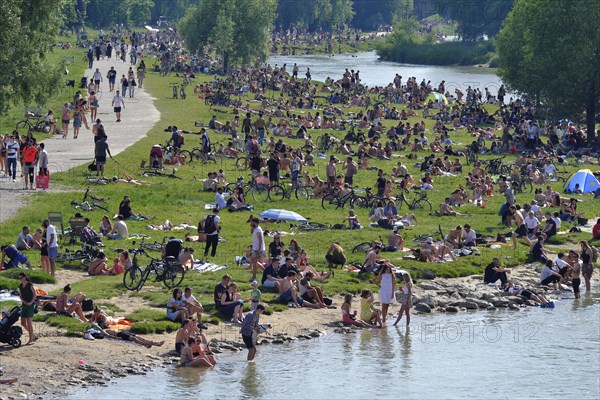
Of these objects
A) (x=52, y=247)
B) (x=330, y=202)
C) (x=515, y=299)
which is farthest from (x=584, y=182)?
(x=52, y=247)

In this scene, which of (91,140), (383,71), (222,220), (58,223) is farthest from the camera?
(383,71)

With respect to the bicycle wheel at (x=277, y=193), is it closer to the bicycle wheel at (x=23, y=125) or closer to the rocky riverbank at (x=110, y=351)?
the rocky riverbank at (x=110, y=351)

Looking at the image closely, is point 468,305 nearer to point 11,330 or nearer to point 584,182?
point 11,330

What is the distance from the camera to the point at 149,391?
25312 millimetres

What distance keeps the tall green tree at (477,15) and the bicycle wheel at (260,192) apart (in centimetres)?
10974

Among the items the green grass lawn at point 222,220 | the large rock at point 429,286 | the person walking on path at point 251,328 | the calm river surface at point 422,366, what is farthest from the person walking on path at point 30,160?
the person walking on path at point 251,328

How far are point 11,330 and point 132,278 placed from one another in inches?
212

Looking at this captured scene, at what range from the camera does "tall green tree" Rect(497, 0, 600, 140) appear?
64375 millimetres

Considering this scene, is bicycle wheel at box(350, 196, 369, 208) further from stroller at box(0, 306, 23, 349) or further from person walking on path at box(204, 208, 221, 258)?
stroller at box(0, 306, 23, 349)

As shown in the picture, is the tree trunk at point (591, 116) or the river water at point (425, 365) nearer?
the river water at point (425, 365)

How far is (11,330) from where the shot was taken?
2619 cm

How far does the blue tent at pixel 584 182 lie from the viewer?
166ft

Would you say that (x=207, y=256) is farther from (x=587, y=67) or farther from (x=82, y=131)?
(x=587, y=67)

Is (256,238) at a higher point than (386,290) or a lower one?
higher
